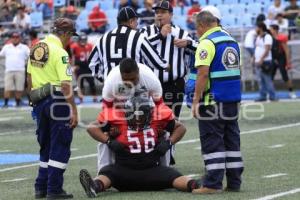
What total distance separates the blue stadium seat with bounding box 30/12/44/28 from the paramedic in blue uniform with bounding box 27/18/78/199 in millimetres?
19836

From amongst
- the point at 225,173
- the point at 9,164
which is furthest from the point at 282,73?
the point at 225,173

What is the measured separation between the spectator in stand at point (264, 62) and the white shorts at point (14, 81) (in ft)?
19.7

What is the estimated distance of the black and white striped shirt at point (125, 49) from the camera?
482 inches

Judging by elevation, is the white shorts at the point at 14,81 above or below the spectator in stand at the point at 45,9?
below

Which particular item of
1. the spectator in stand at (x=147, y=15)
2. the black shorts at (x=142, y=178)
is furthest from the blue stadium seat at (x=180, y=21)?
the black shorts at (x=142, y=178)

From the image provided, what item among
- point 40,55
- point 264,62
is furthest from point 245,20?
point 40,55

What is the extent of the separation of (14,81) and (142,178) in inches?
654

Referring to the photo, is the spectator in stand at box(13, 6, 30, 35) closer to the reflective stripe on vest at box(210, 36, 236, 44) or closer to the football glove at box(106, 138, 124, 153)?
the football glove at box(106, 138, 124, 153)

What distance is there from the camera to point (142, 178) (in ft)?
36.1

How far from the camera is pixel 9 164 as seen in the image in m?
14.3

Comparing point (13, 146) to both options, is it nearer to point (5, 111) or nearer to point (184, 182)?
point (184, 182)

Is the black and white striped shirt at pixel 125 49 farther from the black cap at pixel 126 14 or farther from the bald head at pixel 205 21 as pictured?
the bald head at pixel 205 21

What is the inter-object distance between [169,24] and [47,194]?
133 inches

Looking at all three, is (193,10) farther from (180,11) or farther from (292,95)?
(292,95)
